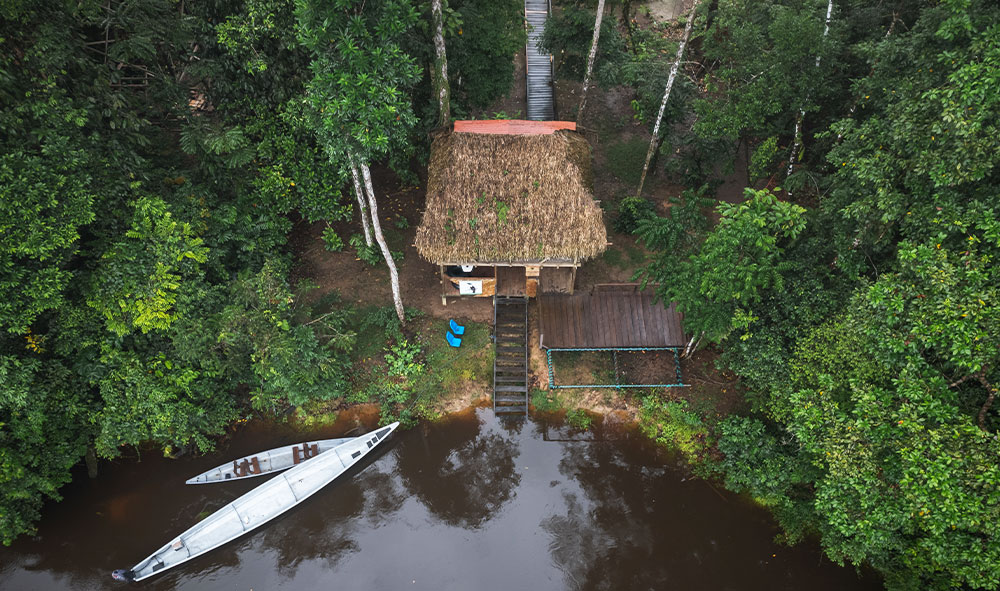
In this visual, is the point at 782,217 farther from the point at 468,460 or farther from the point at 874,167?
the point at 468,460

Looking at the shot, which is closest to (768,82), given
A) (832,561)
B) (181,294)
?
(832,561)

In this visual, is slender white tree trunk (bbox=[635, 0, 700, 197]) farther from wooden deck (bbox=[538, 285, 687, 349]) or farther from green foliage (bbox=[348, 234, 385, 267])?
green foliage (bbox=[348, 234, 385, 267])

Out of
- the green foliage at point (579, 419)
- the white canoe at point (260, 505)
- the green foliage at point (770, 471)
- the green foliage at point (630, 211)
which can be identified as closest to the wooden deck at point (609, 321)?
the green foliage at point (579, 419)

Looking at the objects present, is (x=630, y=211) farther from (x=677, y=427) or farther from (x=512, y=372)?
(x=677, y=427)

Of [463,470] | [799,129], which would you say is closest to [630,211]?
[799,129]

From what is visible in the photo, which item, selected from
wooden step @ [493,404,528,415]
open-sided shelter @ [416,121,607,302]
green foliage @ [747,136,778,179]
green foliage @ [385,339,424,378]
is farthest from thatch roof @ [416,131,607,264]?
green foliage @ [747,136,778,179]

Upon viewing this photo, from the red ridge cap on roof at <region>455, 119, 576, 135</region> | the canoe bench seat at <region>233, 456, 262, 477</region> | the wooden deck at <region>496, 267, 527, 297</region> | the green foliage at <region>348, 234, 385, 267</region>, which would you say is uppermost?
the red ridge cap on roof at <region>455, 119, 576, 135</region>
